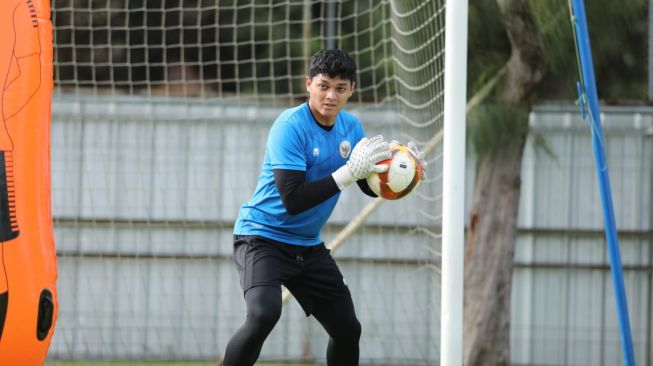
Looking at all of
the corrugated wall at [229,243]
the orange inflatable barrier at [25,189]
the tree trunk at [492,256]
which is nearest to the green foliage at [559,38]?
the corrugated wall at [229,243]

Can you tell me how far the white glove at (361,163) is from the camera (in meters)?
4.81

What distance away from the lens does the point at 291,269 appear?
16.8 feet

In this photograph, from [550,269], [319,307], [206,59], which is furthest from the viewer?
[206,59]

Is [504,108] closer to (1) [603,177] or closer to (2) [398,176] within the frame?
(1) [603,177]

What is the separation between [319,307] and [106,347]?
12.5 feet

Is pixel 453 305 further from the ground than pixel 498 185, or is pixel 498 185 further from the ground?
pixel 498 185

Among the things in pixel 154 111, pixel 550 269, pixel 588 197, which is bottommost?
pixel 550 269

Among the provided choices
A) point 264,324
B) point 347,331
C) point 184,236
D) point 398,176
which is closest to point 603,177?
point 398,176

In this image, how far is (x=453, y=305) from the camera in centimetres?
529

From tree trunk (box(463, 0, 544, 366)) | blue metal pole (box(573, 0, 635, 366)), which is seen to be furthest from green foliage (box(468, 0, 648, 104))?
blue metal pole (box(573, 0, 635, 366))

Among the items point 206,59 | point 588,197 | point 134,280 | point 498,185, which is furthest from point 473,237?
point 206,59

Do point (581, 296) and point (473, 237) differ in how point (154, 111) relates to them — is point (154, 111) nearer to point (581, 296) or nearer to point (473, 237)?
point (473, 237)

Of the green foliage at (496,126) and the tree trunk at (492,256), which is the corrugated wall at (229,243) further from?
the green foliage at (496,126)

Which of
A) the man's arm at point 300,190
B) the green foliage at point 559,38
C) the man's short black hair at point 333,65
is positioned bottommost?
the man's arm at point 300,190
